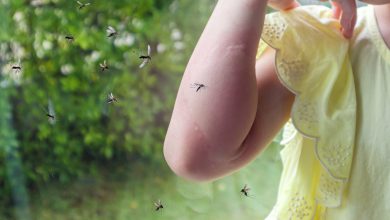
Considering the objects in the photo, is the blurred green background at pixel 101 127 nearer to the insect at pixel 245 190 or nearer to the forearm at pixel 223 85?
the insect at pixel 245 190

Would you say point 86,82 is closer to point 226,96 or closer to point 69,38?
point 69,38

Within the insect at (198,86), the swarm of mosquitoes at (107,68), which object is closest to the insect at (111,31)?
the swarm of mosquitoes at (107,68)

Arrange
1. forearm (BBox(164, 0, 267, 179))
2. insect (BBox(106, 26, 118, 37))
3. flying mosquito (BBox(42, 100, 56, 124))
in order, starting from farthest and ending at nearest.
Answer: flying mosquito (BBox(42, 100, 56, 124)) → insect (BBox(106, 26, 118, 37)) → forearm (BBox(164, 0, 267, 179))

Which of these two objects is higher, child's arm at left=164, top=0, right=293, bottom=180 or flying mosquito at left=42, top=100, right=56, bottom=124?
child's arm at left=164, top=0, right=293, bottom=180

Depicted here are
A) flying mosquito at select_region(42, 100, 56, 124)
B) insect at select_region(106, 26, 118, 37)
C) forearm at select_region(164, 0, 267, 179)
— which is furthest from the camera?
flying mosquito at select_region(42, 100, 56, 124)

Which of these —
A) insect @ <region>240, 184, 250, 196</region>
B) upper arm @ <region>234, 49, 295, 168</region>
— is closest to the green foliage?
insect @ <region>240, 184, 250, 196</region>

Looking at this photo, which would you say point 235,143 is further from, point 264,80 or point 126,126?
point 126,126

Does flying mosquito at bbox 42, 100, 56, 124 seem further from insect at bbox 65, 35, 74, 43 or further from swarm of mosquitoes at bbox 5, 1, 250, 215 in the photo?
insect at bbox 65, 35, 74, 43

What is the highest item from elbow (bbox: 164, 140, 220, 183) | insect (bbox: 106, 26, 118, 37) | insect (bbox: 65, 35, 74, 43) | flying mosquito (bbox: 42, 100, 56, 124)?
elbow (bbox: 164, 140, 220, 183)
